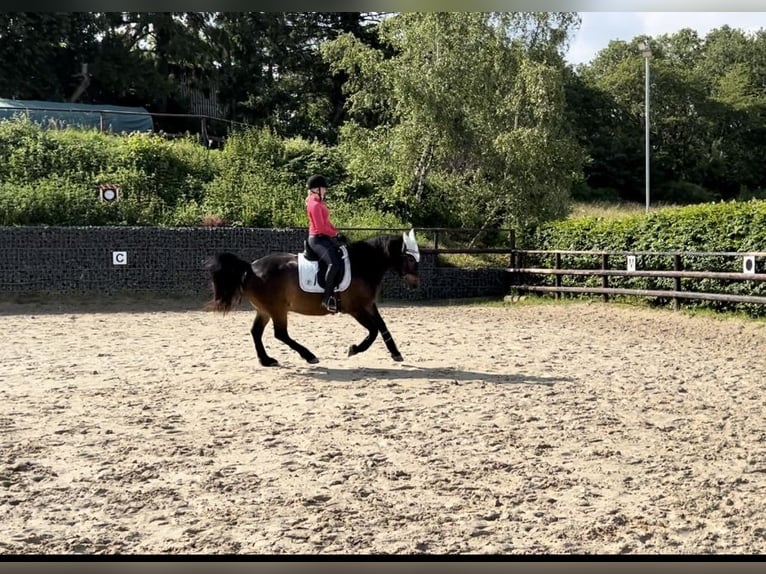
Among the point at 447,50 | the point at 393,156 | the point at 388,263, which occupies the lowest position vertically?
the point at 388,263

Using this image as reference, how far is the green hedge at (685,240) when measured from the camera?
13.0 meters

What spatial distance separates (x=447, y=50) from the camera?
1969cm

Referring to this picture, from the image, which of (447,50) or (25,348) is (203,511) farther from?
(447,50)

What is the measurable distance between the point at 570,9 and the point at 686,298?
12.8 m

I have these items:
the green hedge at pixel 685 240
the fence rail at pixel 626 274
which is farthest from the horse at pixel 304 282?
the green hedge at pixel 685 240

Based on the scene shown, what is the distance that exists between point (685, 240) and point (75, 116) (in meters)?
20.9

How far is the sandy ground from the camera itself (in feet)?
12.0

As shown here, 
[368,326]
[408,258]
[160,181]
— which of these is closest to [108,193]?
[160,181]

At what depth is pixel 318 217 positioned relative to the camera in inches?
326

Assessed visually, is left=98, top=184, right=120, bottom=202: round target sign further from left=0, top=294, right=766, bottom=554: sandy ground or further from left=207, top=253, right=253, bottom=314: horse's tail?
left=207, top=253, right=253, bottom=314: horse's tail

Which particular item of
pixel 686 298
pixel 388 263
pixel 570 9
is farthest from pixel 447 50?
pixel 570 9

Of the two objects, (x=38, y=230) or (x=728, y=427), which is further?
(x=38, y=230)

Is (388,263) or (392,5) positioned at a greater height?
(392,5)

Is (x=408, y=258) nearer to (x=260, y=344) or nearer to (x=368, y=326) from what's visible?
(x=368, y=326)
